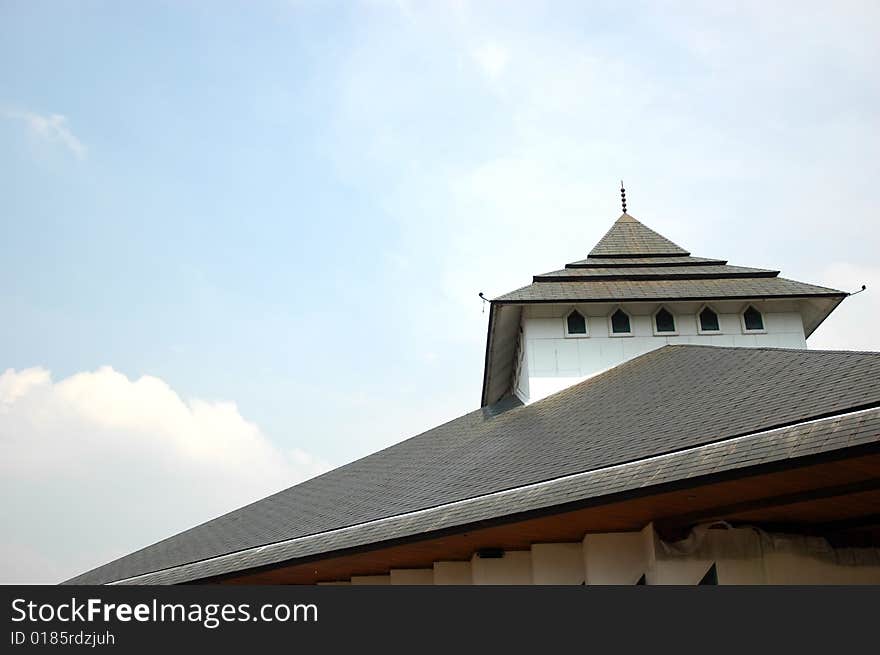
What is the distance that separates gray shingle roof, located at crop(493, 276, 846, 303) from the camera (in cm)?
1922

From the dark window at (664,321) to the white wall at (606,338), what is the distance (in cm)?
10

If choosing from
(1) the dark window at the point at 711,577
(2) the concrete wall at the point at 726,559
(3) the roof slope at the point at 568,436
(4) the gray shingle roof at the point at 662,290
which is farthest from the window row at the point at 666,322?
(1) the dark window at the point at 711,577

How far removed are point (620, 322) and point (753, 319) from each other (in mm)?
2717

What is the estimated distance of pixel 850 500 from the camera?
10656mm

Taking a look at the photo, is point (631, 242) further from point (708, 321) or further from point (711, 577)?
point (711, 577)

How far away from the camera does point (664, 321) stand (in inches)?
774

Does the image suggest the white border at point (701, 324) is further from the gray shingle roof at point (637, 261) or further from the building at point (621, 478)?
the gray shingle roof at point (637, 261)

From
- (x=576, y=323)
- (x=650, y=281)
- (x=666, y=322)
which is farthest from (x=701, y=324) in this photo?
(x=576, y=323)

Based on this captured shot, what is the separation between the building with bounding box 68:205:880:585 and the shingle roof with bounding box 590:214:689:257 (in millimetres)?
2817

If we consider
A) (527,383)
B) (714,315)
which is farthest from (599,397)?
(714,315)

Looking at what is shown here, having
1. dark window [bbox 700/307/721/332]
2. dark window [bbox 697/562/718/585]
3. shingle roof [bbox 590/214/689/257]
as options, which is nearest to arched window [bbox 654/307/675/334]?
dark window [bbox 700/307/721/332]

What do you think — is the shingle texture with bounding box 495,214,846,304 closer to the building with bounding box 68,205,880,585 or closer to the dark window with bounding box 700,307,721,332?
the building with bounding box 68,205,880,585
